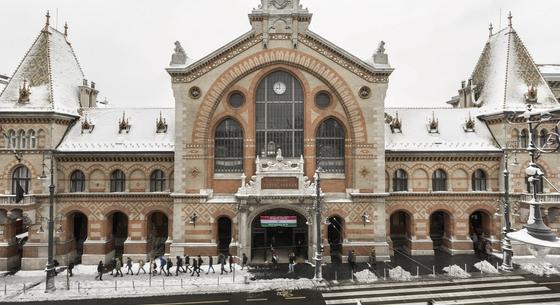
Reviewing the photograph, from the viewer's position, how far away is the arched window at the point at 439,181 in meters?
35.0

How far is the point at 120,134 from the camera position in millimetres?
35531

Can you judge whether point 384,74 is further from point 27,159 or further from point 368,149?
point 27,159

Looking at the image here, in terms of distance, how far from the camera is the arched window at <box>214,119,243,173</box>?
3278cm

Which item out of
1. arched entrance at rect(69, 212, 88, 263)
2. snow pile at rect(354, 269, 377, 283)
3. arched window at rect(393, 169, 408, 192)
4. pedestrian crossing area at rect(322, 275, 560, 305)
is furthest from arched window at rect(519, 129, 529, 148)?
arched entrance at rect(69, 212, 88, 263)

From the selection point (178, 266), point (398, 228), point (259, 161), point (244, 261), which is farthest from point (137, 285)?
point (398, 228)

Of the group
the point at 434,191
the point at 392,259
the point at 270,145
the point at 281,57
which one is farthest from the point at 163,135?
the point at 434,191

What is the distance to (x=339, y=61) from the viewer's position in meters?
32.3

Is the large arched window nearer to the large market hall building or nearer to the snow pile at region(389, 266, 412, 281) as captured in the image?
the large market hall building

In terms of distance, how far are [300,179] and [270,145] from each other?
4.20 metres

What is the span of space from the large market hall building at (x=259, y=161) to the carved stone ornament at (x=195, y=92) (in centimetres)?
9

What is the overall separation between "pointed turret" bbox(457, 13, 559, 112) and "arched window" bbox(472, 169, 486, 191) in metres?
6.17

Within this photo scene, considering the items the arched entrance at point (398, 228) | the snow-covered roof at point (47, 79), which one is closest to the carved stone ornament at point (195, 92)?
the snow-covered roof at point (47, 79)

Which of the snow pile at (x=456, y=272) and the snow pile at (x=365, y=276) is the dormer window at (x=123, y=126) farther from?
the snow pile at (x=456, y=272)

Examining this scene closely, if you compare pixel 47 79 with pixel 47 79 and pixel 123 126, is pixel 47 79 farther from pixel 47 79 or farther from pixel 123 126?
pixel 123 126
